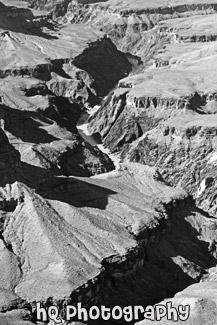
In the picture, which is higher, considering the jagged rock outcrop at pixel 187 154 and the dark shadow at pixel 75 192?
the dark shadow at pixel 75 192

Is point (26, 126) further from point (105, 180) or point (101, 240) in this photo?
point (101, 240)

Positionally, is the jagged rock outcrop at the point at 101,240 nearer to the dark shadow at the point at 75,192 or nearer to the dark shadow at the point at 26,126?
the dark shadow at the point at 75,192

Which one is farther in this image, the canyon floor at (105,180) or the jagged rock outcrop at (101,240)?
the canyon floor at (105,180)

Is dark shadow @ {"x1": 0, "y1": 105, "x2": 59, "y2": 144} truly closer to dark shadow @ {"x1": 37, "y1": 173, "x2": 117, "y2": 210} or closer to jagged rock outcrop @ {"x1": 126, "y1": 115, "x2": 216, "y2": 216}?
jagged rock outcrop @ {"x1": 126, "y1": 115, "x2": 216, "y2": 216}

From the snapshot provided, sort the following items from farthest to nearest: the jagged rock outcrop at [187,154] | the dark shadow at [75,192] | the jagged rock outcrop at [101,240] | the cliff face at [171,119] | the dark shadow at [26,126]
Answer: the dark shadow at [26,126], the cliff face at [171,119], the jagged rock outcrop at [187,154], the dark shadow at [75,192], the jagged rock outcrop at [101,240]

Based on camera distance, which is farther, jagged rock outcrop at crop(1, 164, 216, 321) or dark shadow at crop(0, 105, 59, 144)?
dark shadow at crop(0, 105, 59, 144)

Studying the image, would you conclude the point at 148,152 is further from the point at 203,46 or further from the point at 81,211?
the point at 203,46

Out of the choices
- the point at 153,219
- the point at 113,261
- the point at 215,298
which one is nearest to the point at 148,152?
the point at 153,219

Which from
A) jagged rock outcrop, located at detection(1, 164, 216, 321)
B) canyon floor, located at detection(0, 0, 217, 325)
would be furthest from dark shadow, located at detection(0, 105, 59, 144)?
jagged rock outcrop, located at detection(1, 164, 216, 321)

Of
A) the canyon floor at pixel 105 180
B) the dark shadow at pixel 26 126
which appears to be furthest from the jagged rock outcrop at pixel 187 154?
the dark shadow at pixel 26 126
